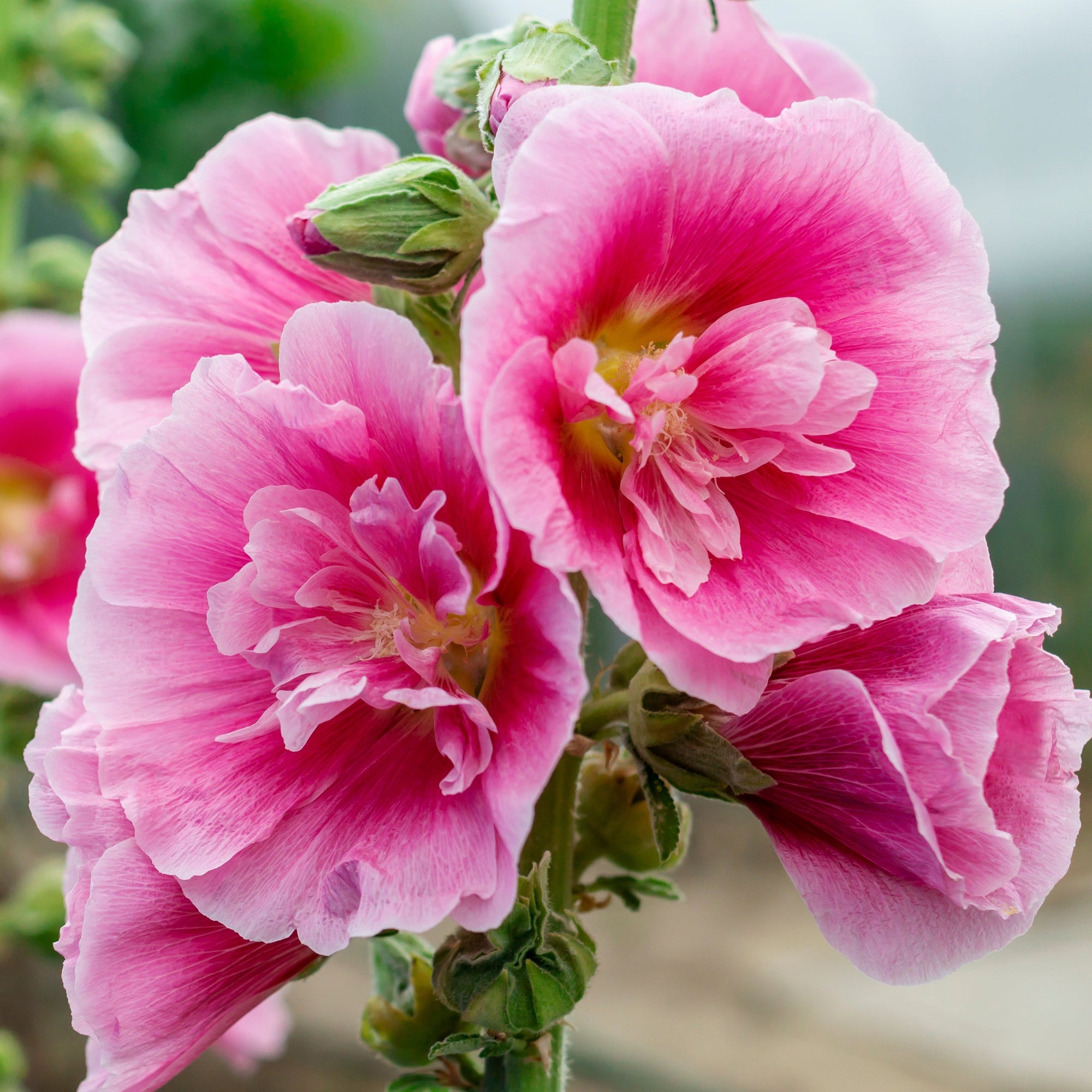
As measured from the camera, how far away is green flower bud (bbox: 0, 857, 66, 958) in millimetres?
1236

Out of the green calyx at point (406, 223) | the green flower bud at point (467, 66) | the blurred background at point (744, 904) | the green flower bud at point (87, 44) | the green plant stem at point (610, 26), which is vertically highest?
the green plant stem at point (610, 26)

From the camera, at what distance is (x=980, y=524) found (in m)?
0.46

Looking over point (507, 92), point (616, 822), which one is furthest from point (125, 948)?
point (507, 92)

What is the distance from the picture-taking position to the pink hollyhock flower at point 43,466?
1266 mm

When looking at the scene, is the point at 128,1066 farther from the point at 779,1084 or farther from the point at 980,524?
the point at 779,1084

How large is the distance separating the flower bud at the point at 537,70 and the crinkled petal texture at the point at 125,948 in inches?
12.4

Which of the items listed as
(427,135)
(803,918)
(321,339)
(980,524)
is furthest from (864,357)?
(803,918)

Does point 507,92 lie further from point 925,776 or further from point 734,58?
point 925,776

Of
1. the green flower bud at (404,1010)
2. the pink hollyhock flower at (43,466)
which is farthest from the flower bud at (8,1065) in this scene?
the green flower bud at (404,1010)

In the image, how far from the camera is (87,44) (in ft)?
4.74

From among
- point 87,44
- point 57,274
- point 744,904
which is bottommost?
point 744,904

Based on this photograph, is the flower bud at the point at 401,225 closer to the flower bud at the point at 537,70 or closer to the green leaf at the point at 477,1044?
the flower bud at the point at 537,70

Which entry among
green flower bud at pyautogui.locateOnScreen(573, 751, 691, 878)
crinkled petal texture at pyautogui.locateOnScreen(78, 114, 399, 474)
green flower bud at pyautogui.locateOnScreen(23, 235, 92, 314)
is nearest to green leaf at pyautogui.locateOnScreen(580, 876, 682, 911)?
green flower bud at pyautogui.locateOnScreen(573, 751, 691, 878)

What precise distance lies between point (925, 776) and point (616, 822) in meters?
0.23
